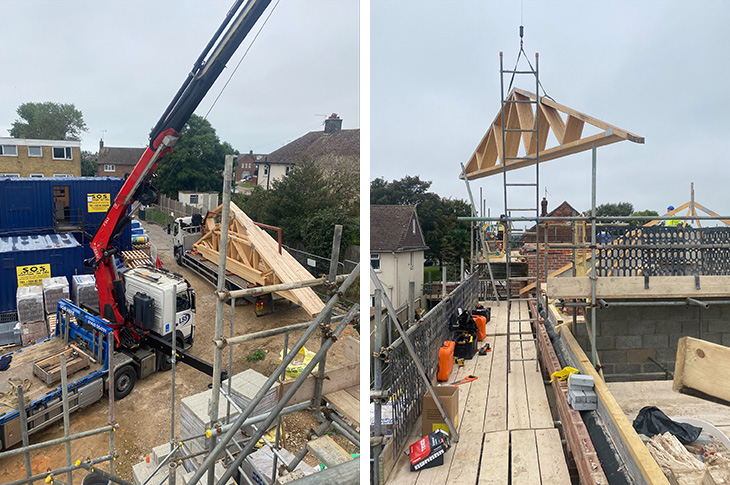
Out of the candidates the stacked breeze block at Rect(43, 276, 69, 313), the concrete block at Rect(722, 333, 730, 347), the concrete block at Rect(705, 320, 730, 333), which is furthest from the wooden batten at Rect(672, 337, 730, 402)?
the stacked breeze block at Rect(43, 276, 69, 313)

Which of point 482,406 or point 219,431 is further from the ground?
point 219,431

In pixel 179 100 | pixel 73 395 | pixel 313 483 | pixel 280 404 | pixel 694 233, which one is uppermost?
pixel 179 100

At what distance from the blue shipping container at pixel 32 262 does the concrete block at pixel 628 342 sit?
1107 cm

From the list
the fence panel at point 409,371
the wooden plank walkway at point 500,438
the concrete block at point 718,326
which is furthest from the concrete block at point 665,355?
the fence panel at point 409,371

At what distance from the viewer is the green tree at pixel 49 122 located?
35125mm

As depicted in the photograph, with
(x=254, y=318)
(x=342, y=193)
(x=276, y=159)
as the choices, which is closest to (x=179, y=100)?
(x=254, y=318)

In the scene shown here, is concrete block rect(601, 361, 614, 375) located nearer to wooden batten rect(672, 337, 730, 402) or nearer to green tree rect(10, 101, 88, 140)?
wooden batten rect(672, 337, 730, 402)

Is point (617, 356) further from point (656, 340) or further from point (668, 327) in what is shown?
point (668, 327)

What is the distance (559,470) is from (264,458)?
2.46 m

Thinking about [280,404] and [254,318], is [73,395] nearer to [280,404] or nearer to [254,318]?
[254,318]

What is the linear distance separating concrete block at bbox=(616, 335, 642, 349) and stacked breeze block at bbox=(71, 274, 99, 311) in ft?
32.1

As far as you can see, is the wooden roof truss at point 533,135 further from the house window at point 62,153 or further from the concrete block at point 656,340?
the house window at point 62,153

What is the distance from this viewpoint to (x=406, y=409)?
3.81 m

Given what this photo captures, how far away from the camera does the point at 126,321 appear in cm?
783
